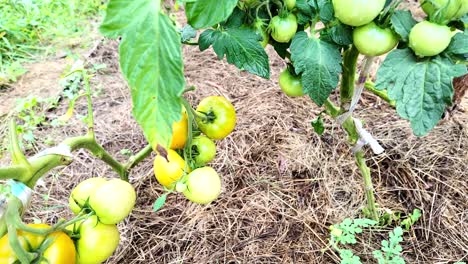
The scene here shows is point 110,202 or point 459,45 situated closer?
point 459,45

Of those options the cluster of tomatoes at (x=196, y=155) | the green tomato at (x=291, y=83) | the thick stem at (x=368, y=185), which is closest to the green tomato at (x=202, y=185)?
the cluster of tomatoes at (x=196, y=155)

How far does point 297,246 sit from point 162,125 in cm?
96

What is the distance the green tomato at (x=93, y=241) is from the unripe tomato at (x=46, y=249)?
36 mm

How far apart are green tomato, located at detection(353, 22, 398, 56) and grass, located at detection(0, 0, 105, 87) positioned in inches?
86.4

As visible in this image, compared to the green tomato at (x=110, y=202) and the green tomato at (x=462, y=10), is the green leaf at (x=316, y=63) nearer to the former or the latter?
the green tomato at (x=462, y=10)

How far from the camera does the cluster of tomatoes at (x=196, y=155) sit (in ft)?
3.32

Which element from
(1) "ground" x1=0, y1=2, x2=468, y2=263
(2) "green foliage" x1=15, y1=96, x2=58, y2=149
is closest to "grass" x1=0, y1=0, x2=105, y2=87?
(2) "green foliage" x1=15, y1=96, x2=58, y2=149

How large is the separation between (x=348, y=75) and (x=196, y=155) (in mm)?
447

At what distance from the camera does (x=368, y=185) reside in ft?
4.45

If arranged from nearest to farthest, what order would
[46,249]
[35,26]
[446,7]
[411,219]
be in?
[446,7] < [46,249] < [411,219] < [35,26]

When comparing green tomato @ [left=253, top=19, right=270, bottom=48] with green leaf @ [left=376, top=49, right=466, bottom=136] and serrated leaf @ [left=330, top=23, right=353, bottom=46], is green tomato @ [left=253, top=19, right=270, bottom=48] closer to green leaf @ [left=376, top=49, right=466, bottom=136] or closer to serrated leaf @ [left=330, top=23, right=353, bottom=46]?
serrated leaf @ [left=330, top=23, right=353, bottom=46]

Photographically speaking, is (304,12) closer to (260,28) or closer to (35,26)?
(260,28)

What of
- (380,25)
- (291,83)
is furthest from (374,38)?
(291,83)

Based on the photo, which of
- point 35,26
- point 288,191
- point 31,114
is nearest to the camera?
point 288,191
